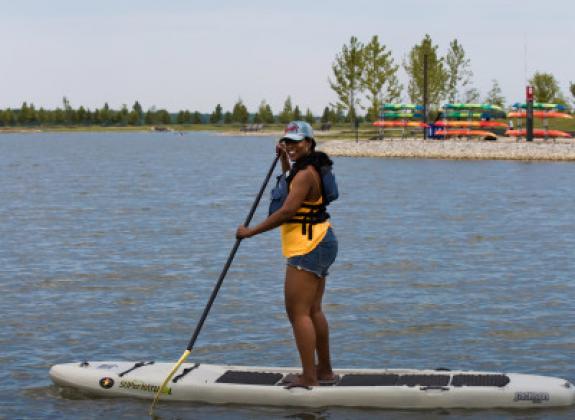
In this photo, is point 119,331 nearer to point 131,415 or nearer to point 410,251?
point 131,415

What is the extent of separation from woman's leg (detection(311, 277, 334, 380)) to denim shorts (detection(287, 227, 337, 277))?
14cm

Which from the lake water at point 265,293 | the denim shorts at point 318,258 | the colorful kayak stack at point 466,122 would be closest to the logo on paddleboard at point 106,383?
the lake water at point 265,293

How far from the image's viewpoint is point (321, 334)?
8.68 meters

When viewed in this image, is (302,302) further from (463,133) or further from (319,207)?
(463,133)

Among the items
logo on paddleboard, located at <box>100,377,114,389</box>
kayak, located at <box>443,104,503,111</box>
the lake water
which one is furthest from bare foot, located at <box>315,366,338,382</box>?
kayak, located at <box>443,104,503,111</box>

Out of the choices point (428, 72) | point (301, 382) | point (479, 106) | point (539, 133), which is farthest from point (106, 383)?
Answer: point (428, 72)

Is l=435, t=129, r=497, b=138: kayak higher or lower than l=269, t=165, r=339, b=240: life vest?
lower

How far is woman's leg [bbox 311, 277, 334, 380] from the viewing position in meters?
8.52

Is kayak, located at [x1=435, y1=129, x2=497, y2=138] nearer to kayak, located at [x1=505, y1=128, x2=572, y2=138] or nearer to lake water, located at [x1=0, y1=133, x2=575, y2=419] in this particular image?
kayak, located at [x1=505, y1=128, x2=572, y2=138]

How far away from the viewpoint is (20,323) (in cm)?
1234

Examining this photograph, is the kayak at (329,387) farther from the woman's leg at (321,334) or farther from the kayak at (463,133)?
the kayak at (463,133)

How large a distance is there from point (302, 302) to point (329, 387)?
787 mm

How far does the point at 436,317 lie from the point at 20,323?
4.80 meters

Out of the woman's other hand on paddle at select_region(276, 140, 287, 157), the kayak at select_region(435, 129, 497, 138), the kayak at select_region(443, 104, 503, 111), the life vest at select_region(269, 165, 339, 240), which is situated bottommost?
the kayak at select_region(435, 129, 497, 138)
